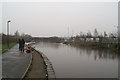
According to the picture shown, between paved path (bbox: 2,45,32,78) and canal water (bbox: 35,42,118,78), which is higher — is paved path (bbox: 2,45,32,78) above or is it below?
above

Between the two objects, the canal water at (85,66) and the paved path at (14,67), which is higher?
the paved path at (14,67)

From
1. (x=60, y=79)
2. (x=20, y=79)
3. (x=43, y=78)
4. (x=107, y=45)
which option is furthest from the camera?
(x=107, y=45)

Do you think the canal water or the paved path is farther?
the canal water

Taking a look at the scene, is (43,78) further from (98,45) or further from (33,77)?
(98,45)

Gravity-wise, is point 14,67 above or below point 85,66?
above

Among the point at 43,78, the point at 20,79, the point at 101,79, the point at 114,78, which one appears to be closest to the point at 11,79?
the point at 20,79

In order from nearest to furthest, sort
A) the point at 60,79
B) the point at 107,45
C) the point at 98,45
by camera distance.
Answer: the point at 60,79 → the point at 107,45 → the point at 98,45

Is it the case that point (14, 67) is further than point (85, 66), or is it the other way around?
point (85, 66)

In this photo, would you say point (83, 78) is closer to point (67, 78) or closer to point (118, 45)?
point (67, 78)

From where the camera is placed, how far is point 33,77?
514 cm

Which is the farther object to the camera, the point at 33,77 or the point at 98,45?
the point at 98,45

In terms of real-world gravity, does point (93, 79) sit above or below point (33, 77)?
below

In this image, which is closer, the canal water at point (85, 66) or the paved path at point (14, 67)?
the paved path at point (14, 67)

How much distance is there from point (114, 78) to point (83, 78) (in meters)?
1.88
